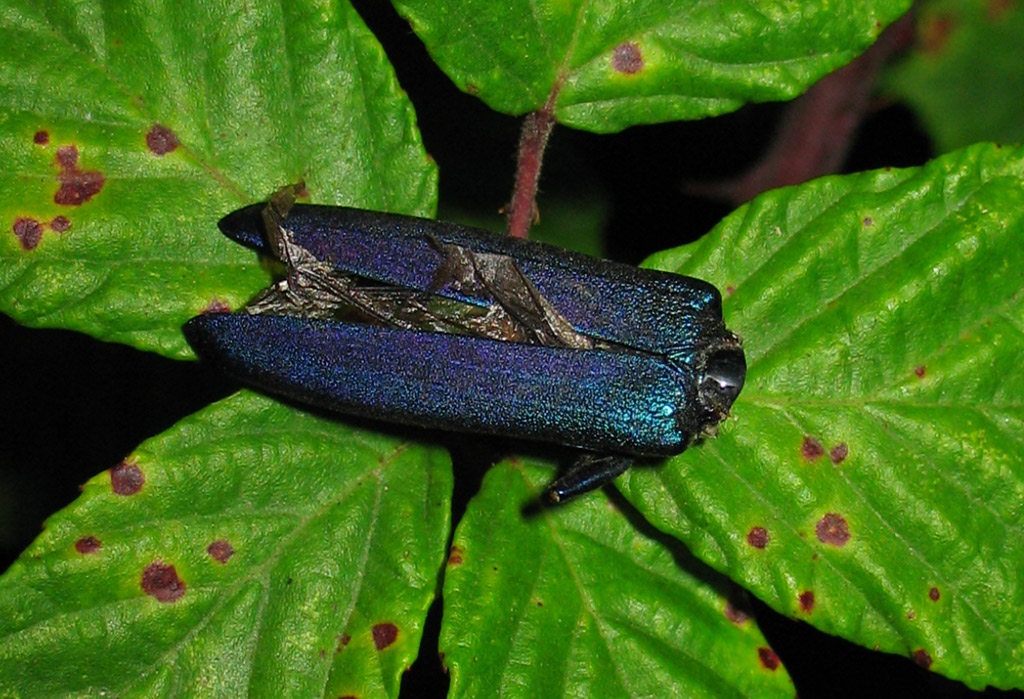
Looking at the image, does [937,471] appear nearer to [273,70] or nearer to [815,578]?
[815,578]

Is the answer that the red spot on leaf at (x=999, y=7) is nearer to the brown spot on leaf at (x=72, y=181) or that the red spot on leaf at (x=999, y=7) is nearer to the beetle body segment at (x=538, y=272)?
the beetle body segment at (x=538, y=272)

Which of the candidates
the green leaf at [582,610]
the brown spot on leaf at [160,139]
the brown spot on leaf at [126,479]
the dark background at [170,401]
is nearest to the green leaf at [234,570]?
the brown spot on leaf at [126,479]

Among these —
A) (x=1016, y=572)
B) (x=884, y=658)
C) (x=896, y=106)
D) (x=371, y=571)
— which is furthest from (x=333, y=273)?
(x=896, y=106)

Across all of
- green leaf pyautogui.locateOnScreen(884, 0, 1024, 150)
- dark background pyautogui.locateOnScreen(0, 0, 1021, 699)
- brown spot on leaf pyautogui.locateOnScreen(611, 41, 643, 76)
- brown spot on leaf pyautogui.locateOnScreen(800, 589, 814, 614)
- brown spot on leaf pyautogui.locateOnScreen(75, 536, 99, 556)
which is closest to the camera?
brown spot on leaf pyautogui.locateOnScreen(75, 536, 99, 556)

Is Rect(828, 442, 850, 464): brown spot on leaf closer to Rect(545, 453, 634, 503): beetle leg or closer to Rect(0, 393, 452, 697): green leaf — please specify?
Rect(545, 453, 634, 503): beetle leg

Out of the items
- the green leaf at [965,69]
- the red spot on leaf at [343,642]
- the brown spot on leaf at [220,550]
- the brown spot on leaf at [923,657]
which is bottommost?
the red spot on leaf at [343,642]

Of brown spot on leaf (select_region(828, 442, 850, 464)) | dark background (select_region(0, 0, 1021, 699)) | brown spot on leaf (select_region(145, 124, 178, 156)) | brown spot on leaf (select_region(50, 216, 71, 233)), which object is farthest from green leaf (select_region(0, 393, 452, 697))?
dark background (select_region(0, 0, 1021, 699))

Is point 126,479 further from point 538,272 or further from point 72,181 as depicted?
point 538,272
